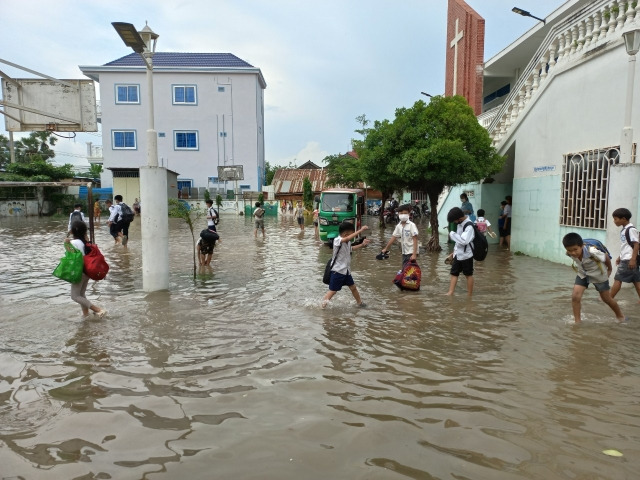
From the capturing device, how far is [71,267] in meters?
6.64

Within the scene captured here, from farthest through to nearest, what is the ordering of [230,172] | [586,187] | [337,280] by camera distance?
[230,172] → [586,187] → [337,280]

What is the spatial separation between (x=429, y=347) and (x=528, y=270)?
715 centimetres

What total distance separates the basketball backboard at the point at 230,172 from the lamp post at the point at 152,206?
35947mm

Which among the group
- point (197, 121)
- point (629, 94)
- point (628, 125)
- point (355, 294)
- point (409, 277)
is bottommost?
point (355, 294)

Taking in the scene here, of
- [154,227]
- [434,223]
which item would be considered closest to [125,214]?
[154,227]

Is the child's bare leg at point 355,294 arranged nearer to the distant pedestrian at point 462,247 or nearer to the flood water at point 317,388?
the flood water at point 317,388

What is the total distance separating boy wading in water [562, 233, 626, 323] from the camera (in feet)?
20.1

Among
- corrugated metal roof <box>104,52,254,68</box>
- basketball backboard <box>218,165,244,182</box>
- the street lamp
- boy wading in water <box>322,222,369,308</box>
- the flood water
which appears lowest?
the flood water

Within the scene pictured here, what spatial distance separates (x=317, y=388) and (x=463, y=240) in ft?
15.8

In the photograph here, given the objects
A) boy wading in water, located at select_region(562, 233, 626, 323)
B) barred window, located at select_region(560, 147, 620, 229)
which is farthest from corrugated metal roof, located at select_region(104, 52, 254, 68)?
boy wading in water, located at select_region(562, 233, 626, 323)

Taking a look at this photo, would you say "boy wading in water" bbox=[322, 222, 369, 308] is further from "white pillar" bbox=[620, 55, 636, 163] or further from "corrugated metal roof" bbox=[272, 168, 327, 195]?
"corrugated metal roof" bbox=[272, 168, 327, 195]

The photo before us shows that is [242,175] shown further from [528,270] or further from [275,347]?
[275,347]

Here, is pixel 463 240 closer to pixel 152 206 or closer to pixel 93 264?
pixel 152 206

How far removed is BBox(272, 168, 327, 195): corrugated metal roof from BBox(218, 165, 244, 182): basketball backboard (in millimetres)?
6883
